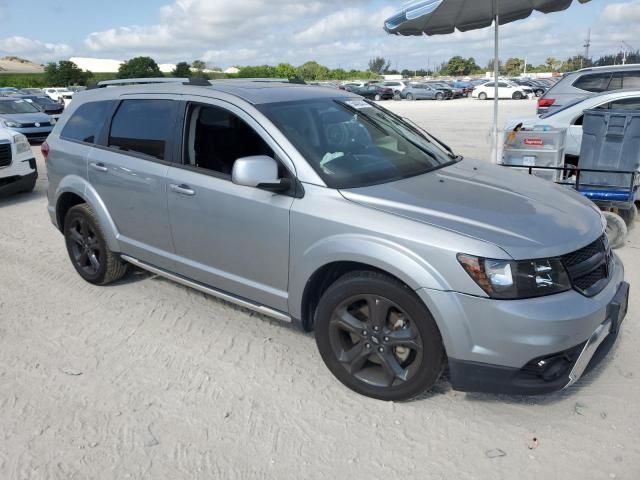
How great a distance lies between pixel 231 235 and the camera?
3.49 metres

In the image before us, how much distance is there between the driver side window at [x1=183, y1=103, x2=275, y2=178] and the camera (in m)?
3.51

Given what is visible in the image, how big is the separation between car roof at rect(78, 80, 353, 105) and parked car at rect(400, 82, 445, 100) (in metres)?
A: 39.0

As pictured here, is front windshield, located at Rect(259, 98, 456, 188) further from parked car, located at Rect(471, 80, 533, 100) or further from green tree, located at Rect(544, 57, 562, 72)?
green tree, located at Rect(544, 57, 562, 72)

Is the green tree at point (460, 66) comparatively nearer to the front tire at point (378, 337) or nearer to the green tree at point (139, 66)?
the green tree at point (139, 66)

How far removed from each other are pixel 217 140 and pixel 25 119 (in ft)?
49.8

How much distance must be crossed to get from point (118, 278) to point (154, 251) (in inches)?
38.4

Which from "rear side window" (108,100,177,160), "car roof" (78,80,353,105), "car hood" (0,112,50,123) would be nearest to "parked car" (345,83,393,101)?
"car hood" (0,112,50,123)

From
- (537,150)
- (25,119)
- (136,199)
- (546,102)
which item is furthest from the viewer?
(25,119)

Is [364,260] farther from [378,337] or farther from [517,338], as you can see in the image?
[517,338]

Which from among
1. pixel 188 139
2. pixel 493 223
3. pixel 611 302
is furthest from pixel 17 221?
pixel 611 302

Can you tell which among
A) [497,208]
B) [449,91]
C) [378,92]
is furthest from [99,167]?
[449,91]

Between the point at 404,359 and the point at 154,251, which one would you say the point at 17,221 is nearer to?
the point at 154,251

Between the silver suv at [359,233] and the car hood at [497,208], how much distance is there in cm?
1

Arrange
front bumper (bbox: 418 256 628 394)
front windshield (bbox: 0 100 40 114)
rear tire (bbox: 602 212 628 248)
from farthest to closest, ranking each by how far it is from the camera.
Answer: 1. front windshield (bbox: 0 100 40 114)
2. rear tire (bbox: 602 212 628 248)
3. front bumper (bbox: 418 256 628 394)
